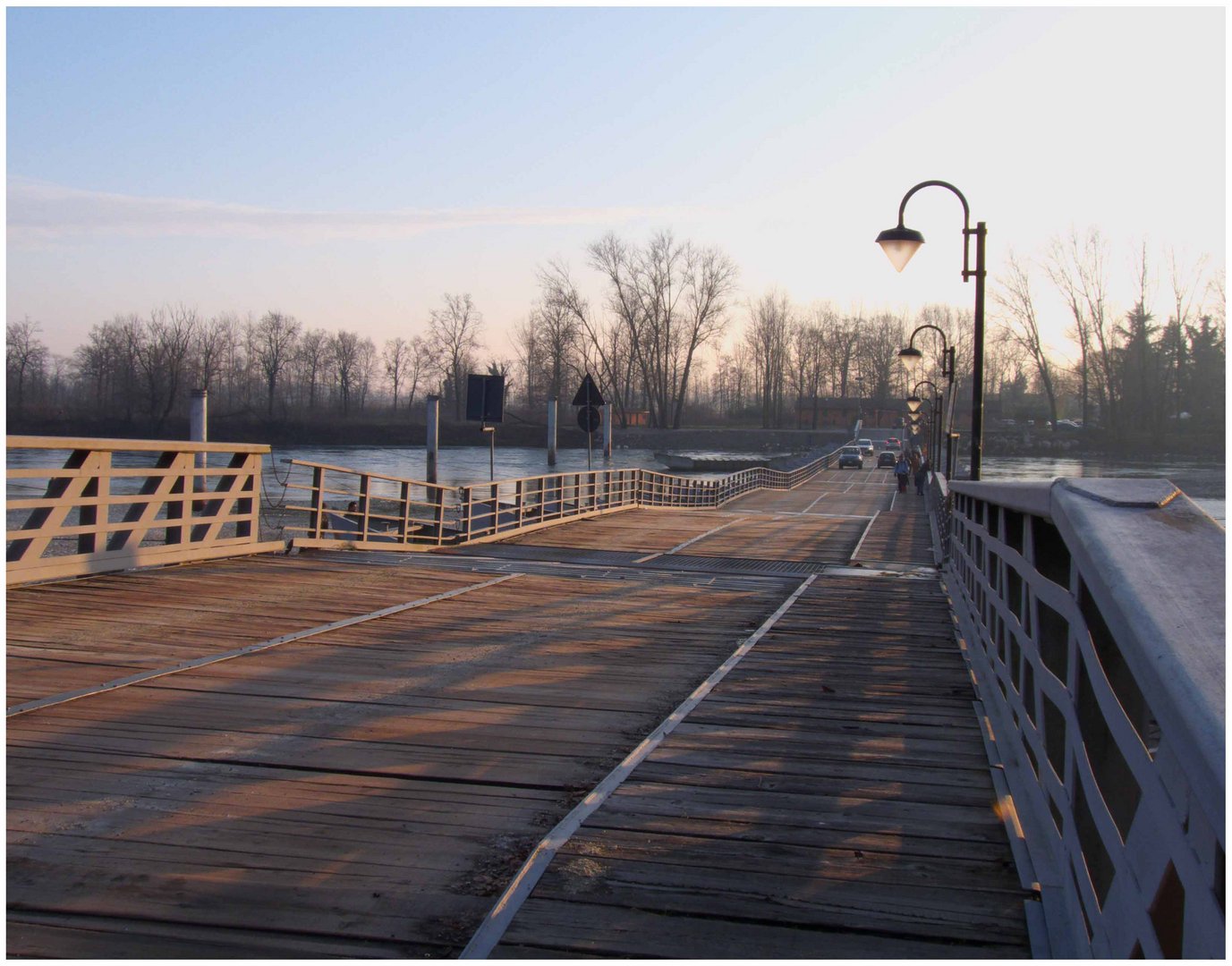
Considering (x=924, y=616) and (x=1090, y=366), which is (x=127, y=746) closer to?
(x=924, y=616)

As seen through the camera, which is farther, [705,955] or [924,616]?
[924,616]

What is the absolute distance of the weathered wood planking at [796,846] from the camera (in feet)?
9.98

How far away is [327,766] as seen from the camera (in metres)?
4.70

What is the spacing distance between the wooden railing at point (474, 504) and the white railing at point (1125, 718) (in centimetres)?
911

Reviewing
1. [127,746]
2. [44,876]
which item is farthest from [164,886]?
[127,746]

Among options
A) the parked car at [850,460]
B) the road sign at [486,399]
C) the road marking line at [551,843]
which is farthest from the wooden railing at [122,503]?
the parked car at [850,460]

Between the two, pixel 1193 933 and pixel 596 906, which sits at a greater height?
pixel 1193 933

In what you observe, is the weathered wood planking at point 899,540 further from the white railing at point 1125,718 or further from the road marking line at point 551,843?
the white railing at point 1125,718

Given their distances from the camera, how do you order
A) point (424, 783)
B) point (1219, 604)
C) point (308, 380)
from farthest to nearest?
1. point (308, 380)
2. point (424, 783)
3. point (1219, 604)

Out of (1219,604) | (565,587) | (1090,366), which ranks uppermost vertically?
(1090,366)

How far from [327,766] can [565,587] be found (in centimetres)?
670

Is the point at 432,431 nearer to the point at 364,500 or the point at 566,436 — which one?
the point at 364,500

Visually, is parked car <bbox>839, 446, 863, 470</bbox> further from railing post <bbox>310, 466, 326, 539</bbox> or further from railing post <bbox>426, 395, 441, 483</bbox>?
railing post <bbox>310, 466, 326, 539</bbox>

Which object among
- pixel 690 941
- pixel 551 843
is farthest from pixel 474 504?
pixel 690 941
